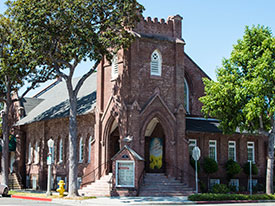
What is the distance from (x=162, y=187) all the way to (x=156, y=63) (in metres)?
8.57

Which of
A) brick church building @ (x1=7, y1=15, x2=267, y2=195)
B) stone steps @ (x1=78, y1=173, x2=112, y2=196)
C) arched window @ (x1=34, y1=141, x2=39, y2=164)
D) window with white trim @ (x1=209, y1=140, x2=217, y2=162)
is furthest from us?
arched window @ (x1=34, y1=141, x2=39, y2=164)

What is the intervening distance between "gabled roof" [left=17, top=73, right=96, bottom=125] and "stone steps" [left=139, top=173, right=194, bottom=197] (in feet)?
24.7

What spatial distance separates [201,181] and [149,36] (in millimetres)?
11400

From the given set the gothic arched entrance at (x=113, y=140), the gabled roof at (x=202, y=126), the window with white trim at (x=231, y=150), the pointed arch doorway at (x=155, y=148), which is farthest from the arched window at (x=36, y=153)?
the window with white trim at (x=231, y=150)

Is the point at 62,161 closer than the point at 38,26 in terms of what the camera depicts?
No

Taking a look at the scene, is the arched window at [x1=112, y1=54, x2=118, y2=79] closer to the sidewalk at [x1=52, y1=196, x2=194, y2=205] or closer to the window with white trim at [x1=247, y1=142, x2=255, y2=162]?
the sidewalk at [x1=52, y1=196, x2=194, y2=205]

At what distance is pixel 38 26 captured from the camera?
84.5 ft

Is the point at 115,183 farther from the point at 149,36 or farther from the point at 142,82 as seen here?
the point at 149,36

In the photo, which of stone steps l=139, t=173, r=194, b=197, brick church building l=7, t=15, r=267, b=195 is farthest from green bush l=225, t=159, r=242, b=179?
stone steps l=139, t=173, r=194, b=197

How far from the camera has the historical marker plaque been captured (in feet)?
87.2

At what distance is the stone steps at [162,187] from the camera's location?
26953 mm

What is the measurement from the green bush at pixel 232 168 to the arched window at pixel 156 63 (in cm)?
935

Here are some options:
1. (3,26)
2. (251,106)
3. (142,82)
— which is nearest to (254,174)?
(251,106)

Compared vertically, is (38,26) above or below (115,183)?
above
